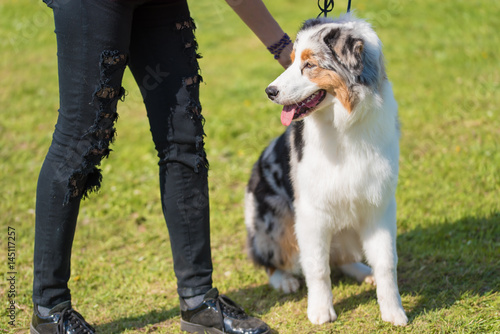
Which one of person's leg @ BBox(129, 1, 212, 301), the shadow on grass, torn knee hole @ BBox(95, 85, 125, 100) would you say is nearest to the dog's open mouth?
person's leg @ BBox(129, 1, 212, 301)

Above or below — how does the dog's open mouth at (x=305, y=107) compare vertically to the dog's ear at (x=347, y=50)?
below

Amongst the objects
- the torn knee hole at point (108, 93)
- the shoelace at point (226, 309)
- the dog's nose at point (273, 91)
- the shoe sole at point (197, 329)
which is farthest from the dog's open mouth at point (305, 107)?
the shoe sole at point (197, 329)

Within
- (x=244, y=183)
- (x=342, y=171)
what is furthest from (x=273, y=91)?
(x=244, y=183)

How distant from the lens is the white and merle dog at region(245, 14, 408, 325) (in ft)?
8.64

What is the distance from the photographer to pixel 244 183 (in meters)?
5.21

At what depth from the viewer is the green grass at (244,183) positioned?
10.6 feet

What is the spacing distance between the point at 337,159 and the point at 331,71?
0.46 m

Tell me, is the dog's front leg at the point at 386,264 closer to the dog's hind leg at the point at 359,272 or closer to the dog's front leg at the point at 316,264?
the dog's front leg at the point at 316,264

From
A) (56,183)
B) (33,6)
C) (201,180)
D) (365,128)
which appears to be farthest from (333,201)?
(33,6)

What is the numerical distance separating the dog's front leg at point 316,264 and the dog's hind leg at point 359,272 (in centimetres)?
51

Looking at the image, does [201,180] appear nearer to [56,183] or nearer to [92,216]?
[56,183]

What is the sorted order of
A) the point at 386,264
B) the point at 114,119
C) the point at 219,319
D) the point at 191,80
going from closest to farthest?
the point at 114,119 → the point at 191,80 → the point at 219,319 → the point at 386,264

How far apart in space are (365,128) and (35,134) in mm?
4846

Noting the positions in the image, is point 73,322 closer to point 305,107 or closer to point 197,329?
point 197,329
